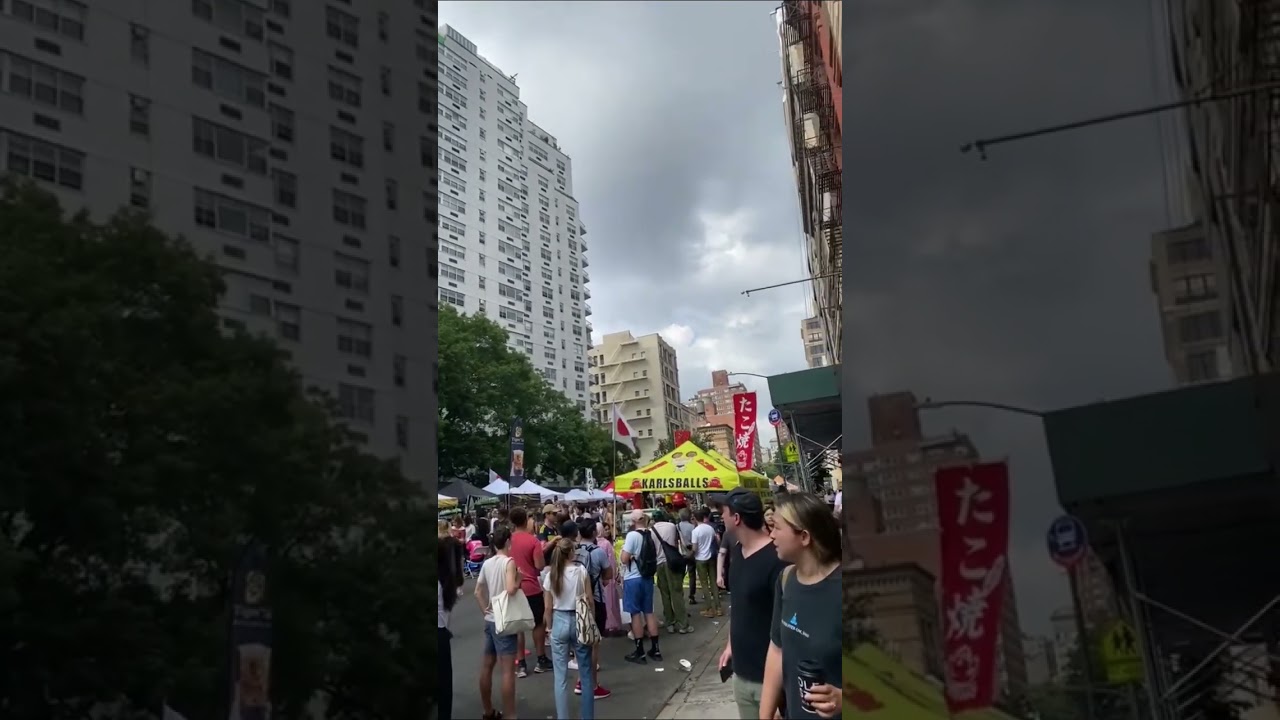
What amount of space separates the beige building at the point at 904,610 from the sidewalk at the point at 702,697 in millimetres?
4190

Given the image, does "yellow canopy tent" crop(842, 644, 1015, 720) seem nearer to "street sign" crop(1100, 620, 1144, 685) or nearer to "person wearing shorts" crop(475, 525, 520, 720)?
"street sign" crop(1100, 620, 1144, 685)

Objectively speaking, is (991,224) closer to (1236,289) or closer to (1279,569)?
(1236,289)

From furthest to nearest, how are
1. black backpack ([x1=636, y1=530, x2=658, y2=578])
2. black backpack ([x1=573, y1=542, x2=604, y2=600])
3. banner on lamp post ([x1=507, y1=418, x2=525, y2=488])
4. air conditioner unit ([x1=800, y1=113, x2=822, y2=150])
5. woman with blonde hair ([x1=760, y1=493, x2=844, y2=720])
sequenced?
1. black backpack ([x1=636, y1=530, x2=658, y2=578])
2. black backpack ([x1=573, y1=542, x2=604, y2=600])
3. air conditioner unit ([x1=800, y1=113, x2=822, y2=150])
4. banner on lamp post ([x1=507, y1=418, x2=525, y2=488])
5. woman with blonde hair ([x1=760, y1=493, x2=844, y2=720])

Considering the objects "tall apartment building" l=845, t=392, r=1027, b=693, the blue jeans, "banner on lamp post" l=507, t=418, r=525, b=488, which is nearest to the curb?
the blue jeans

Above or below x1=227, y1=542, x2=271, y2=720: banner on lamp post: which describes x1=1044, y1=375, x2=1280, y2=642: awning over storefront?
above

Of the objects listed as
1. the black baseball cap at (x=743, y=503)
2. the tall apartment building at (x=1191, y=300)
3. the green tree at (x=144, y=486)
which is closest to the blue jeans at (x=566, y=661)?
the black baseball cap at (x=743, y=503)

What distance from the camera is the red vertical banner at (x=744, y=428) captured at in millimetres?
9773

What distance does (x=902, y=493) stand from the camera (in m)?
1.04

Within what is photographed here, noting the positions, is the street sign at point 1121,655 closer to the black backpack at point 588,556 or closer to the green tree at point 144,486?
the green tree at point 144,486

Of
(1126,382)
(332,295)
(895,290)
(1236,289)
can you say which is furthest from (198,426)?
(1236,289)

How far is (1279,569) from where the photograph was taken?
2.94 ft

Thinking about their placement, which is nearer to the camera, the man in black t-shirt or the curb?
the man in black t-shirt

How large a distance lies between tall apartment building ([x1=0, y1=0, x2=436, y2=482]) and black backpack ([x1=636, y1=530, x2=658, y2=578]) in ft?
17.7

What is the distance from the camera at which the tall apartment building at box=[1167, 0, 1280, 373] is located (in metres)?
0.91
